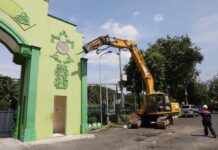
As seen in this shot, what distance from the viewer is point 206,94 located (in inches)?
Result: 2456

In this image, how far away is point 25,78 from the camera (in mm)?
14594

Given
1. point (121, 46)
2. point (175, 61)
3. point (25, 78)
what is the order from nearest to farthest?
point (25, 78) → point (121, 46) → point (175, 61)

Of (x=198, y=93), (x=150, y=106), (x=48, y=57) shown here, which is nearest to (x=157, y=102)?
(x=150, y=106)

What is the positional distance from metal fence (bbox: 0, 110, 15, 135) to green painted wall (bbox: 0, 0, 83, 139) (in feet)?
10.9

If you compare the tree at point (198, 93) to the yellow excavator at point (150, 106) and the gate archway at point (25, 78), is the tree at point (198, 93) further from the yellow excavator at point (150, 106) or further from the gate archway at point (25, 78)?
the gate archway at point (25, 78)

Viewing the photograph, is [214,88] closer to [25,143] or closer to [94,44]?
[94,44]

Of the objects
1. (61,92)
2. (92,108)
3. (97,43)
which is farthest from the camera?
(92,108)

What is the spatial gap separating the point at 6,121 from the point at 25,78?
407 cm

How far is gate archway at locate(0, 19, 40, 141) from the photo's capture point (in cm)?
1352

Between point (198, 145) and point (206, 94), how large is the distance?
5382 cm

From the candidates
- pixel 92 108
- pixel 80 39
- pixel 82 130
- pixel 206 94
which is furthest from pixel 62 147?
pixel 206 94

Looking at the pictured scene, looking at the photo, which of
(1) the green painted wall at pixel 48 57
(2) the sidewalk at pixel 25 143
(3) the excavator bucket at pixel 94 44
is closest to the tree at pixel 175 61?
(3) the excavator bucket at pixel 94 44

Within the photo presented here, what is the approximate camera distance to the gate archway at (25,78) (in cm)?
1352

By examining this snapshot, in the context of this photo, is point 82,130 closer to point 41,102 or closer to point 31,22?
point 41,102
